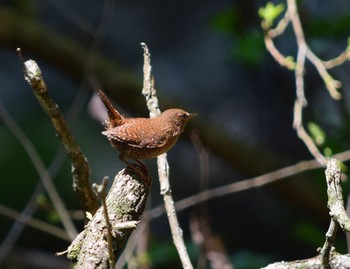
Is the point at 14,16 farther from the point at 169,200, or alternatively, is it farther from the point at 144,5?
the point at 169,200

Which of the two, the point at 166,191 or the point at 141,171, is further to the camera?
the point at 166,191

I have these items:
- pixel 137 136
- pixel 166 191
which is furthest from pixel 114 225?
pixel 166 191

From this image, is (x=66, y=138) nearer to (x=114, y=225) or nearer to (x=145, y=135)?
(x=145, y=135)

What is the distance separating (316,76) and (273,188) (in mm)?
1032

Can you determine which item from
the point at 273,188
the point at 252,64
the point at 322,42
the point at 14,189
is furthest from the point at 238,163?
the point at 14,189

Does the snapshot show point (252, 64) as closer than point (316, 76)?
Yes

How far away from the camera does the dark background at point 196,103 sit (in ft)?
13.6

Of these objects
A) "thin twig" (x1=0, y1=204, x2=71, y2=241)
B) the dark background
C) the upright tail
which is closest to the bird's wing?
the upright tail

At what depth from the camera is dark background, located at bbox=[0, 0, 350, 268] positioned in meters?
4.15

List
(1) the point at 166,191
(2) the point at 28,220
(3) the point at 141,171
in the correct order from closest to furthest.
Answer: (3) the point at 141,171, (1) the point at 166,191, (2) the point at 28,220

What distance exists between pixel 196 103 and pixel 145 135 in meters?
3.98

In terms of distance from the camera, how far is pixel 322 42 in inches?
155

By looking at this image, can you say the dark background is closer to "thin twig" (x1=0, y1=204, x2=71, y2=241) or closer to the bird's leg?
"thin twig" (x1=0, y1=204, x2=71, y2=241)

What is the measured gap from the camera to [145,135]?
1.75 metres
